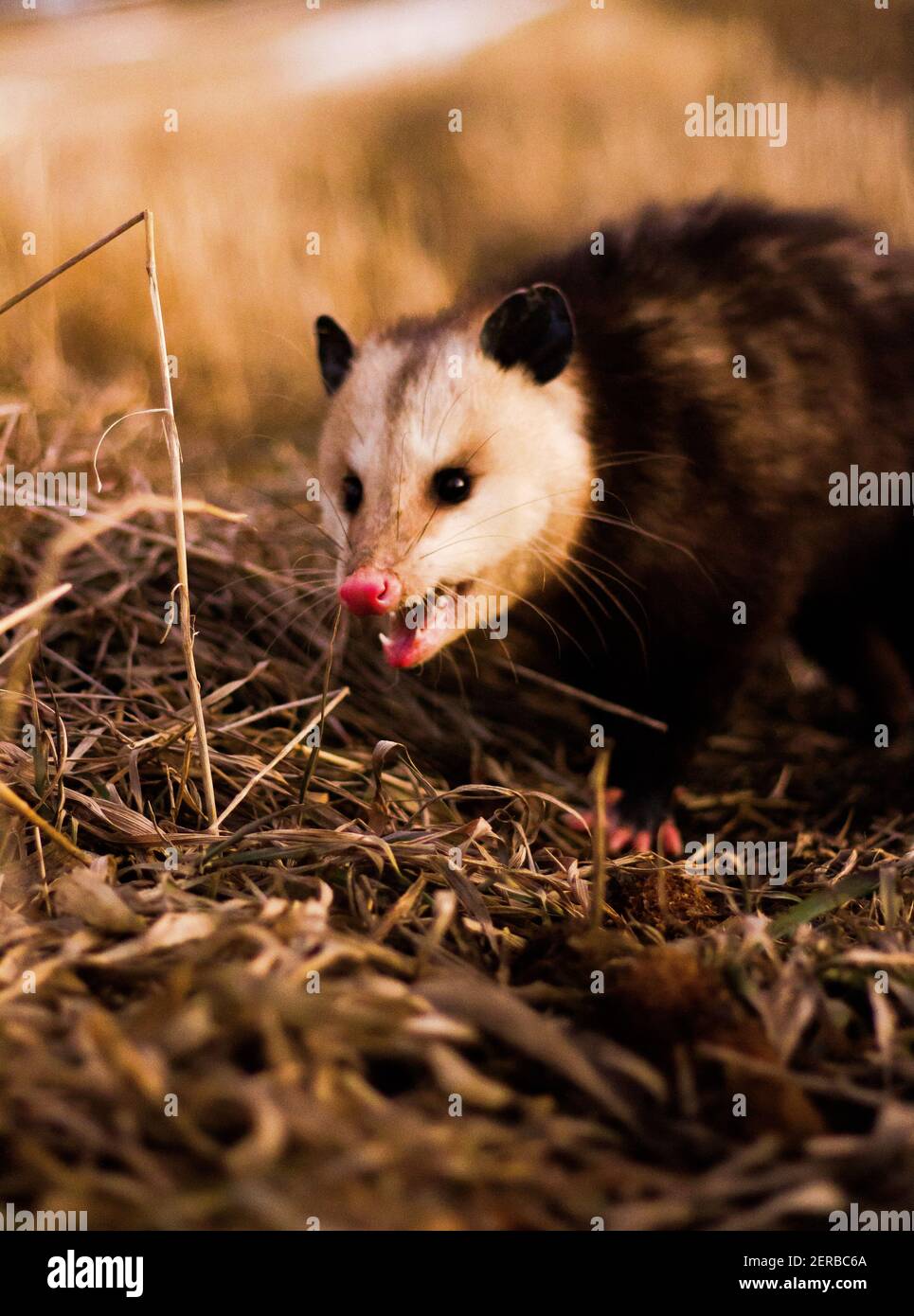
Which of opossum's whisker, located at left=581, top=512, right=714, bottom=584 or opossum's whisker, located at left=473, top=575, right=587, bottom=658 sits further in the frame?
opossum's whisker, located at left=581, top=512, right=714, bottom=584

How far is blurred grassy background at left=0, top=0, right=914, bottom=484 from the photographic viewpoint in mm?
4758

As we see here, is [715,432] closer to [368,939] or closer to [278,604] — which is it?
[278,604]

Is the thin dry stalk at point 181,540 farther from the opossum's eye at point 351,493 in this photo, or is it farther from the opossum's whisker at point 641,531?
the opossum's whisker at point 641,531

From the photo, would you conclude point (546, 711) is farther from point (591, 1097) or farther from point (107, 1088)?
point (107, 1088)

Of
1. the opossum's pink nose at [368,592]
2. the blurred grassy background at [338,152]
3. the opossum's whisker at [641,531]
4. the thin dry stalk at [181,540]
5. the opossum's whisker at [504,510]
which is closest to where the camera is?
the thin dry stalk at [181,540]

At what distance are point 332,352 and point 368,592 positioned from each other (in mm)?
938

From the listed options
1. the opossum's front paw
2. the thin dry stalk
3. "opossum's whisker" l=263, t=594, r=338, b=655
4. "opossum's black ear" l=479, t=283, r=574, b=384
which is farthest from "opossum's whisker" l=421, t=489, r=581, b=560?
the opossum's front paw

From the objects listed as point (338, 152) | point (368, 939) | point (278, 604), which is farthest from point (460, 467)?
point (338, 152)

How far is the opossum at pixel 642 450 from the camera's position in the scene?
2424 mm

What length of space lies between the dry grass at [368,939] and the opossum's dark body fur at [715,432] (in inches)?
12.5

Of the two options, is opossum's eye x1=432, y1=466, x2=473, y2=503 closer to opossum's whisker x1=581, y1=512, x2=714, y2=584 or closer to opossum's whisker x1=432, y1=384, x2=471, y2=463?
opossum's whisker x1=432, y1=384, x2=471, y2=463

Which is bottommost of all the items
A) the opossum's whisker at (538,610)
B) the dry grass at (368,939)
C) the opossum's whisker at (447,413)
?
the dry grass at (368,939)

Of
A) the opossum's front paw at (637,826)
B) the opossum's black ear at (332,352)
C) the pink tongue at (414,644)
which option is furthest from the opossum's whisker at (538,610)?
the opossum's black ear at (332,352)

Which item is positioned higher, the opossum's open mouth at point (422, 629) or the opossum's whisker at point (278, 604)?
the opossum's whisker at point (278, 604)
